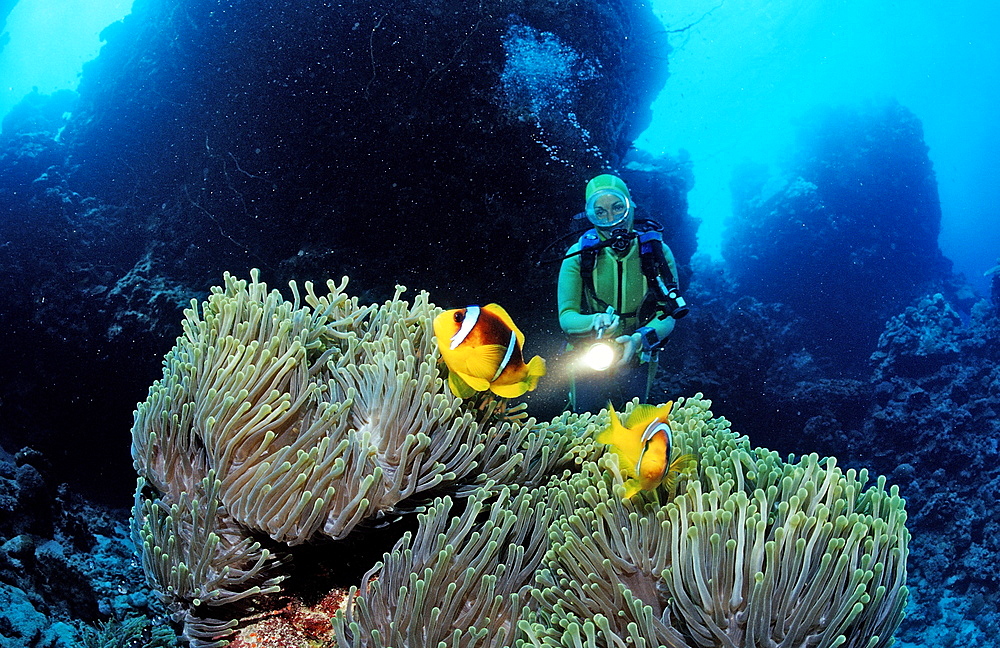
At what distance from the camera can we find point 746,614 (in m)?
1.55

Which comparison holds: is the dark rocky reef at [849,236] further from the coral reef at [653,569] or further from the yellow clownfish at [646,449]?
the yellow clownfish at [646,449]

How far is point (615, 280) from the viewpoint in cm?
444

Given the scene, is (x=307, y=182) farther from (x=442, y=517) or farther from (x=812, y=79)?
(x=812, y=79)

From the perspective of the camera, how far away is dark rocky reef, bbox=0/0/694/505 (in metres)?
6.75

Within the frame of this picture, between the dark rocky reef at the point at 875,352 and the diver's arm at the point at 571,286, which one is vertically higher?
the dark rocky reef at the point at 875,352

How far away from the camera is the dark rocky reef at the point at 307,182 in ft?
22.2

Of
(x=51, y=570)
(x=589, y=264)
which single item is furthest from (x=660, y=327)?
(x=51, y=570)

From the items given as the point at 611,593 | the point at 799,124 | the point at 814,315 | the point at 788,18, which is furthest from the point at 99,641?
the point at 788,18

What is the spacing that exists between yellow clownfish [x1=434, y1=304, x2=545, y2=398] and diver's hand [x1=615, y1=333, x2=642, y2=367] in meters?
1.87

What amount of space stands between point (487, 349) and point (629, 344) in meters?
2.06

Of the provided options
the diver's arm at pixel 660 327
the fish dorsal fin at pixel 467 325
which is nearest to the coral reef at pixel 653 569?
the fish dorsal fin at pixel 467 325

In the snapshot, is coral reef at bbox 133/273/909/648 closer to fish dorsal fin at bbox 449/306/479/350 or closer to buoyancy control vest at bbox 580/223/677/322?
fish dorsal fin at bbox 449/306/479/350

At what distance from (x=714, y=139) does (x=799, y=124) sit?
21446 millimetres

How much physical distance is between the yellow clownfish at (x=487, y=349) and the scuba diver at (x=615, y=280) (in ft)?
6.67
